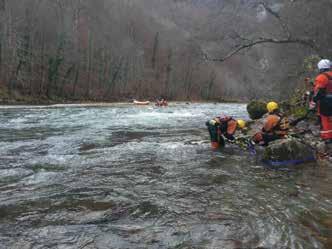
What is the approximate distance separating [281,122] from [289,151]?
1375 millimetres

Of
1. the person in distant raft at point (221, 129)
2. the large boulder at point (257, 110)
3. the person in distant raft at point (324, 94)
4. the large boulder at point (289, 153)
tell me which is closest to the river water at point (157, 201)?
the large boulder at point (289, 153)

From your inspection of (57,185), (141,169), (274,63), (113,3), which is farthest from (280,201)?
(113,3)

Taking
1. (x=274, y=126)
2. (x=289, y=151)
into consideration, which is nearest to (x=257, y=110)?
(x=274, y=126)

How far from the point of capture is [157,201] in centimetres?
577

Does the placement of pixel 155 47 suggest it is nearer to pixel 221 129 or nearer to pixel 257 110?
pixel 257 110

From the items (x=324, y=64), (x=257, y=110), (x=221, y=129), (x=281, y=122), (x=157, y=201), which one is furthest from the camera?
(x=257, y=110)

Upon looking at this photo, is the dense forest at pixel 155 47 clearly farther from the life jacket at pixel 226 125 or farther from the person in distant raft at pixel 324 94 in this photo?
the person in distant raft at pixel 324 94

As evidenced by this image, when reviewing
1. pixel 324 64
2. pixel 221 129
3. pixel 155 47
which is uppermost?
pixel 155 47

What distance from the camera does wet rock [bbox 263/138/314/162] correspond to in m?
8.36

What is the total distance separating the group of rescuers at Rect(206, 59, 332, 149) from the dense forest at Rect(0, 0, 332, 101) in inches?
136

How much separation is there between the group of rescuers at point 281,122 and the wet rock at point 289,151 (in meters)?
0.96

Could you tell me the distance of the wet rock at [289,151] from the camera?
8.36 meters

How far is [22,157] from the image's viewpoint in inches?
355

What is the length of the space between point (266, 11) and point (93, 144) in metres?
8.11
